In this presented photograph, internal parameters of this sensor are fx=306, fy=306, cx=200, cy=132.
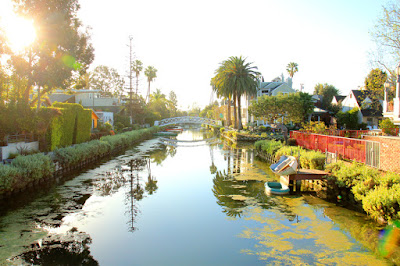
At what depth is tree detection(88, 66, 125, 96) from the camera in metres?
80.4

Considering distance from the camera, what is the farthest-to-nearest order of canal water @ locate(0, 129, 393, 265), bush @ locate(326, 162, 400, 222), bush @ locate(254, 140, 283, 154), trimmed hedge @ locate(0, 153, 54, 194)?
bush @ locate(254, 140, 283, 154) → trimmed hedge @ locate(0, 153, 54, 194) → bush @ locate(326, 162, 400, 222) → canal water @ locate(0, 129, 393, 265)

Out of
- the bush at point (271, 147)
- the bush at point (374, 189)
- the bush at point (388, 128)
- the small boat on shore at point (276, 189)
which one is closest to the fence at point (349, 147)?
the bush at point (374, 189)

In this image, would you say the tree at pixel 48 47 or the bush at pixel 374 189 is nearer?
the bush at pixel 374 189

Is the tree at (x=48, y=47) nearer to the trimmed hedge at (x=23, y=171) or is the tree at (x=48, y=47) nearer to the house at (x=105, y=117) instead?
the trimmed hedge at (x=23, y=171)

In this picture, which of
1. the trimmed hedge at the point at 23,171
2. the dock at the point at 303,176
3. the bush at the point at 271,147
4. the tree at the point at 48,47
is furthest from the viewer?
the bush at the point at 271,147

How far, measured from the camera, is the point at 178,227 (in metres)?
10.9

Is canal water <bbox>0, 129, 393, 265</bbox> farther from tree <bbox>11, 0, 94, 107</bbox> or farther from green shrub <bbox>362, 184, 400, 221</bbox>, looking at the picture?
tree <bbox>11, 0, 94, 107</bbox>

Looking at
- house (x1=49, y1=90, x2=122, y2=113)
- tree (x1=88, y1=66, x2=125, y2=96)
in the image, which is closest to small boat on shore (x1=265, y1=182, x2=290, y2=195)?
house (x1=49, y1=90, x2=122, y2=113)

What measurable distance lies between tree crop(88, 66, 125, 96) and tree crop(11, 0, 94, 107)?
57.6 metres

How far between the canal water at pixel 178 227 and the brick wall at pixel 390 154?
2370 millimetres

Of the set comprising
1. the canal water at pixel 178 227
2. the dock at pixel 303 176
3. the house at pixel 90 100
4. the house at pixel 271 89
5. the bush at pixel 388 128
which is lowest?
the canal water at pixel 178 227

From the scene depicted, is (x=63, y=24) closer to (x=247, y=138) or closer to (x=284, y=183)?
(x=284, y=183)

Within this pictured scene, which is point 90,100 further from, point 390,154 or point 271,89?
point 390,154

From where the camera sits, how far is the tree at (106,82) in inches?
3164
